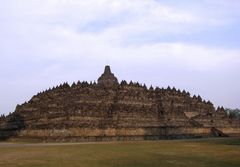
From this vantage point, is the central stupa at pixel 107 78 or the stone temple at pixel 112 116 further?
the central stupa at pixel 107 78

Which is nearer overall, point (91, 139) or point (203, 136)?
point (91, 139)

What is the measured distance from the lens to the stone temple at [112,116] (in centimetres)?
5706

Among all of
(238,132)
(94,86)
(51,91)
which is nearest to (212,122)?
(238,132)

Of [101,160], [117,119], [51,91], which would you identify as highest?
[51,91]

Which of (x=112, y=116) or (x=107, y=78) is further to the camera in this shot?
(x=107, y=78)

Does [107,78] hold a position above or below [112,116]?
above

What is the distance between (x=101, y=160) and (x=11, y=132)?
134 feet

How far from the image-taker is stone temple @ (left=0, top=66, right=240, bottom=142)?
57062mm

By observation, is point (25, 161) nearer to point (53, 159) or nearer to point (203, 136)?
point (53, 159)

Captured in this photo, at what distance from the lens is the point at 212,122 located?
231 feet

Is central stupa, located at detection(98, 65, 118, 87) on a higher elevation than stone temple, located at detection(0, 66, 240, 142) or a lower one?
higher

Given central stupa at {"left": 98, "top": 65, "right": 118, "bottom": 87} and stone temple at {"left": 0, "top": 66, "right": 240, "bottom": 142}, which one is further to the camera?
central stupa at {"left": 98, "top": 65, "right": 118, "bottom": 87}

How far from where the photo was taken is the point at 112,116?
200ft

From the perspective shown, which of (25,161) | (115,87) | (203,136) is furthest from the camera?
(115,87)
